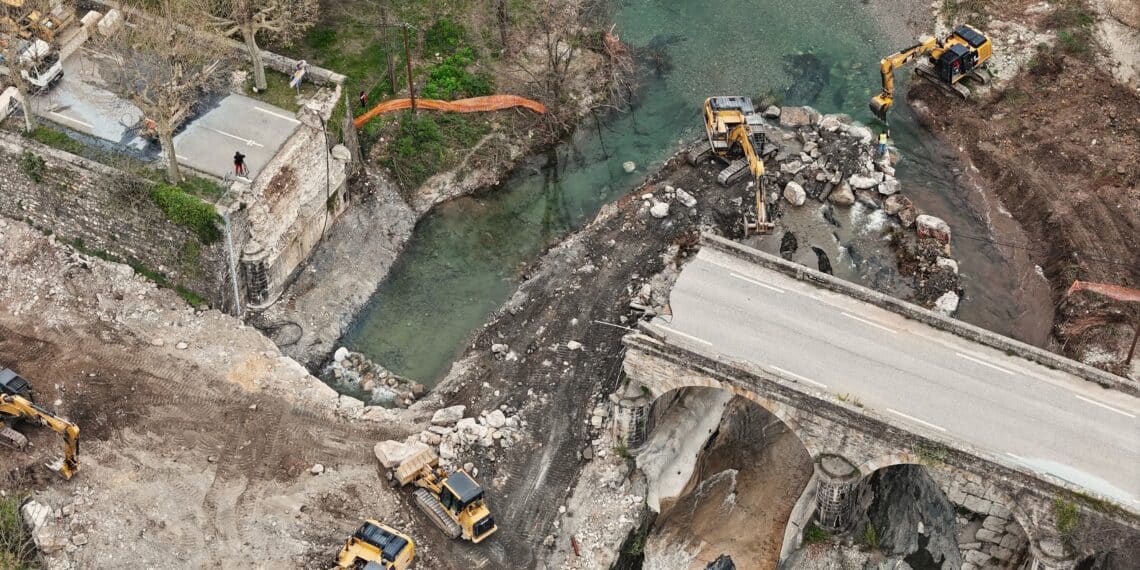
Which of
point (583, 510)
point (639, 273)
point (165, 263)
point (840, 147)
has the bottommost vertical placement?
point (165, 263)

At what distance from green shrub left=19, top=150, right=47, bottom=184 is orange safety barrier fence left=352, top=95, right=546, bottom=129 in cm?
1513

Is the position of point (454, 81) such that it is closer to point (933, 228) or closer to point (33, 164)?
point (33, 164)

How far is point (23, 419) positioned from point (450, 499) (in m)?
17.2

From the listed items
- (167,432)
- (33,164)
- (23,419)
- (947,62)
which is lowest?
(23,419)

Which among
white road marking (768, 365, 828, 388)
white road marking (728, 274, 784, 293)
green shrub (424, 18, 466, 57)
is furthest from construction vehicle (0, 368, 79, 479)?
green shrub (424, 18, 466, 57)

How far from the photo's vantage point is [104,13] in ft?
199

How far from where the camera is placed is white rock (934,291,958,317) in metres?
57.9

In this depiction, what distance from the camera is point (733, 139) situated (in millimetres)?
64125

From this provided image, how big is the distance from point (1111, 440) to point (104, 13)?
48.0 meters

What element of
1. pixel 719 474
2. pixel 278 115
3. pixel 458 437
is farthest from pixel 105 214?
pixel 719 474

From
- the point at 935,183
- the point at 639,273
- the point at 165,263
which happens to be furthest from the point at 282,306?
the point at 935,183

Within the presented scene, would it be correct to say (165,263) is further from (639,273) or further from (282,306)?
(639,273)

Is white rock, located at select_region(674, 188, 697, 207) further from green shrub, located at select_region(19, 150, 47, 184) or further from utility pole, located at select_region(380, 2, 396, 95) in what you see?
green shrub, located at select_region(19, 150, 47, 184)

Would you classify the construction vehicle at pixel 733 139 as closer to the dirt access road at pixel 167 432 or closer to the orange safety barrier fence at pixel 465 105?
the orange safety barrier fence at pixel 465 105
